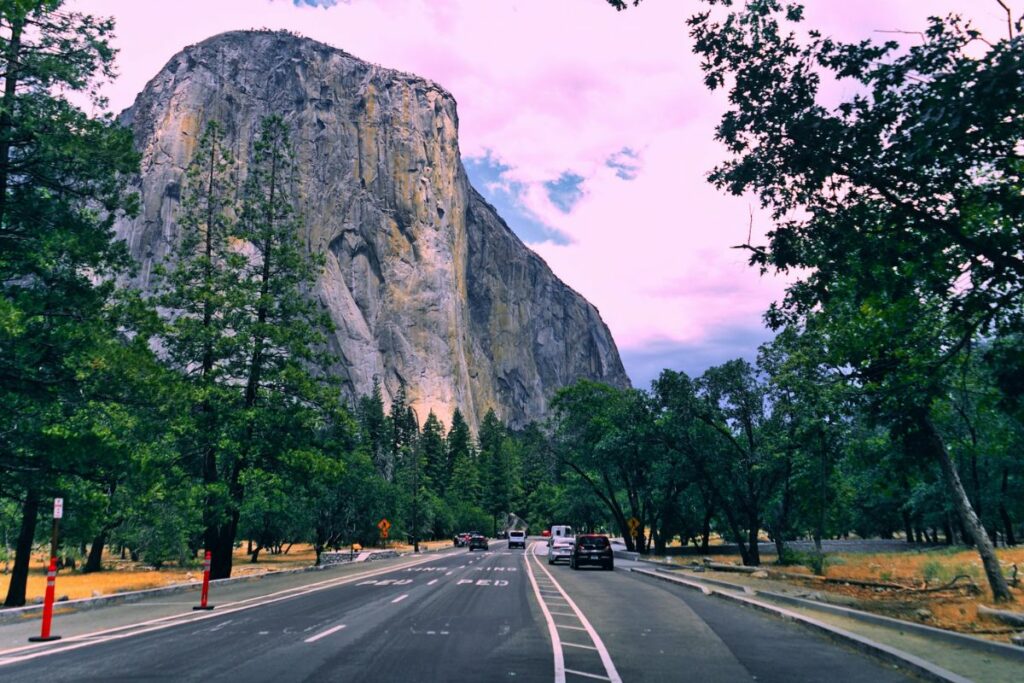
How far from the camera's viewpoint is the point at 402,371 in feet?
470

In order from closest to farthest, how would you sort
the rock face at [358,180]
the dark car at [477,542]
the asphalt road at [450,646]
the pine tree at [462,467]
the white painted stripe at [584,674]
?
the white painted stripe at [584,674] < the asphalt road at [450,646] < the dark car at [477,542] < the pine tree at [462,467] < the rock face at [358,180]

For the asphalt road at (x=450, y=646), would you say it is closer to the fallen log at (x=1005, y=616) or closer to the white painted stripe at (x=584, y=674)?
the white painted stripe at (x=584, y=674)

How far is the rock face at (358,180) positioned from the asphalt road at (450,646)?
394 feet

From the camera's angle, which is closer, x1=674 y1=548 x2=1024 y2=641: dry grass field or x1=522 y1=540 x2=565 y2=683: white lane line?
x1=522 y1=540 x2=565 y2=683: white lane line

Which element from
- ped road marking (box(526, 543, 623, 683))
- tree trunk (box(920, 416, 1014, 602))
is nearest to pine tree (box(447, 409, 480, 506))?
ped road marking (box(526, 543, 623, 683))

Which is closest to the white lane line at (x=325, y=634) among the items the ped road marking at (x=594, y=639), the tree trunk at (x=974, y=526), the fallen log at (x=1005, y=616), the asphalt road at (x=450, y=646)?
the asphalt road at (x=450, y=646)

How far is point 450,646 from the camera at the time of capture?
10875 mm

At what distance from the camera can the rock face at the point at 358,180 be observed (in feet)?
459

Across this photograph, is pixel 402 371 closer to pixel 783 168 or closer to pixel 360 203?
pixel 360 203

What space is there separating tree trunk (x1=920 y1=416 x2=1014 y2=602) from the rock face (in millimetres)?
123236

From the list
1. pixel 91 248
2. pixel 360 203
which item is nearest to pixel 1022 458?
pixel 91 248

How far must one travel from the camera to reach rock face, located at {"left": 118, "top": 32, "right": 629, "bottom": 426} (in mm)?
140000

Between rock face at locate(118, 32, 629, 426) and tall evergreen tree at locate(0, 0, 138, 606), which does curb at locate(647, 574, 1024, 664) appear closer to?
tall evergreen tree at locate(0, 0, 138, 606)

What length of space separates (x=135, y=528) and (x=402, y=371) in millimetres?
103234
